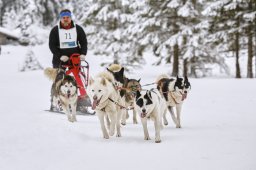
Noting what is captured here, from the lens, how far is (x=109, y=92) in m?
6.57

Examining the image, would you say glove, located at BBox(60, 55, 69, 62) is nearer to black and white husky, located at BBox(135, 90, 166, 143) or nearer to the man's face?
the man's face

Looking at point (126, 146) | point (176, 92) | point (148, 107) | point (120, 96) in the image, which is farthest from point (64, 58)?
point (126, 146)

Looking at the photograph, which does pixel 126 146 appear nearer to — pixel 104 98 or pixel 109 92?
pixel 104 98

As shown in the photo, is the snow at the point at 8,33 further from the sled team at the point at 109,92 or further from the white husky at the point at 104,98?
the white husky at the point at 104,98

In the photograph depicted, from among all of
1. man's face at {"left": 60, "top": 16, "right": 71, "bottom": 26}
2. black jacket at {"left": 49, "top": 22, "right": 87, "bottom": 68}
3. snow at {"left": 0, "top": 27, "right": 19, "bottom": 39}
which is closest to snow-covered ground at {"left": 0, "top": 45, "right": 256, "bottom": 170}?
black jacket at {"left": 49, "top": 22, "right": 87, "bottom": 68}

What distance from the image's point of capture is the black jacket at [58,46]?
28.5ft

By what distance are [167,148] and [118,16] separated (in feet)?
73.3

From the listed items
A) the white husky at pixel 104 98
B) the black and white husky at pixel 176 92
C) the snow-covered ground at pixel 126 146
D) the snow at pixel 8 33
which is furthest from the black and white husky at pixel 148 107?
the snow at pixel 8 33

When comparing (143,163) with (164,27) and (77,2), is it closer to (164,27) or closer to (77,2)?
(164,27)

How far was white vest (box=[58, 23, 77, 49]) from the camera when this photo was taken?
28.2 ft

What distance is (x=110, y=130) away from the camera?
22.1 feet

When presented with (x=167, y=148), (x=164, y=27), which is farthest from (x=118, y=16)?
(x=167, y=148)

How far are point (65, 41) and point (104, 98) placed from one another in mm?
2723

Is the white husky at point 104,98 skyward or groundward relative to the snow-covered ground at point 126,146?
skyward
